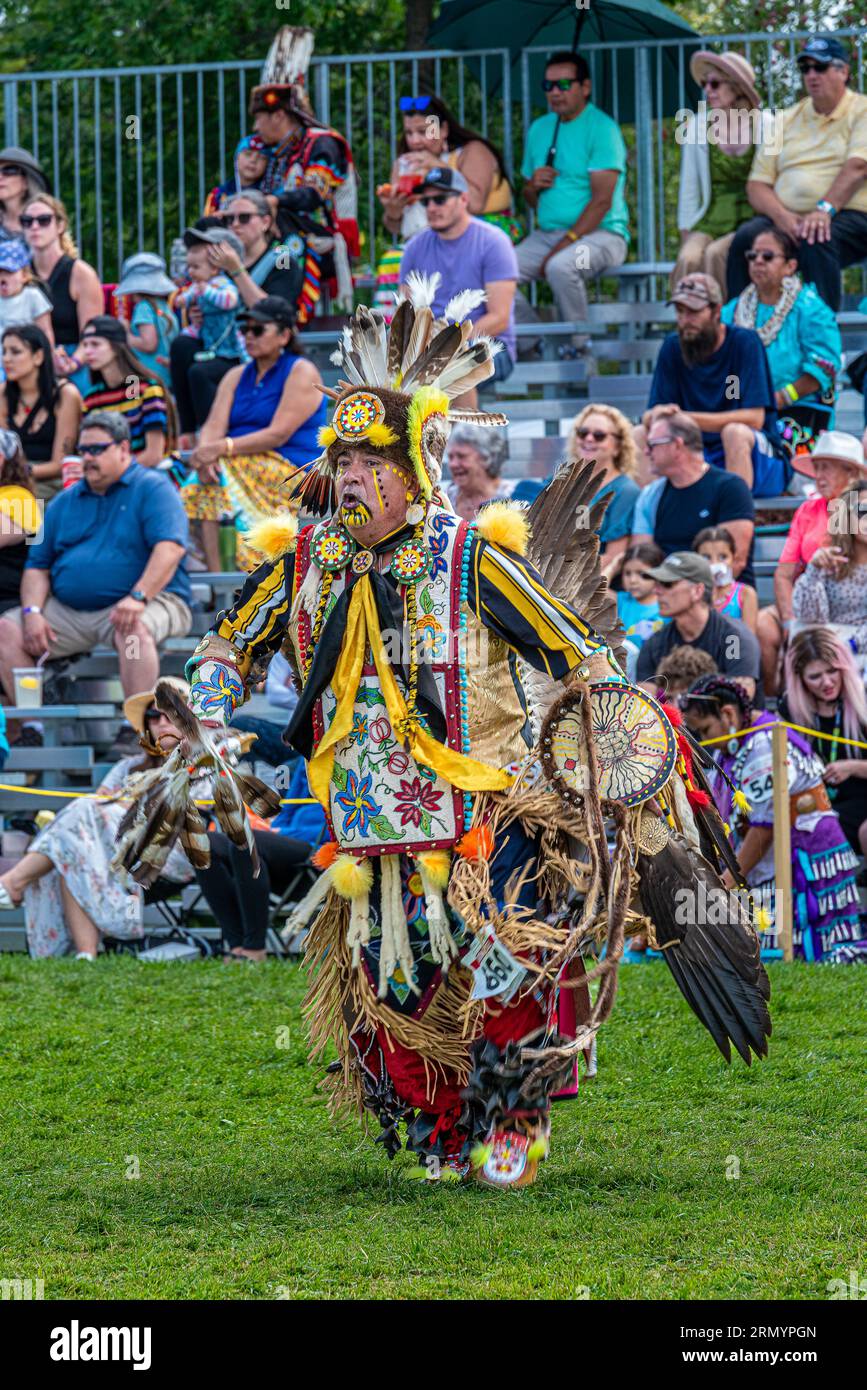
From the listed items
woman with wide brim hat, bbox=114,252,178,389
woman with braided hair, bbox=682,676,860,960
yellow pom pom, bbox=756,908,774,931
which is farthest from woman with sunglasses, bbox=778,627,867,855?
woman with wide brim hat, bbox=114,252,178,389

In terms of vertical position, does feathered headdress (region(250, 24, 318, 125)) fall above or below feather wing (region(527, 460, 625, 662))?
above

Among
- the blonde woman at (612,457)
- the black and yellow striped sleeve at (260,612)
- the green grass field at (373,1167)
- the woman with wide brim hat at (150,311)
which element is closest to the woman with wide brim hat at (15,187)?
the woman with wide brim hat at (150,311)

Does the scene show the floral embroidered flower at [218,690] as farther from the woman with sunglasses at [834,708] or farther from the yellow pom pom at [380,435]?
the woman with sunglasses at [834,708]

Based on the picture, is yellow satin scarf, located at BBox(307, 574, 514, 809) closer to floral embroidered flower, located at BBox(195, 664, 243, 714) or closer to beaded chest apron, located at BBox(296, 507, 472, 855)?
beaded chest apron, located at BBox(296, 507, 472, 855)

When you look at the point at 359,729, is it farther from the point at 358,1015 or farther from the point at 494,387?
the point at 494,387

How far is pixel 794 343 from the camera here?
11016 millimetres

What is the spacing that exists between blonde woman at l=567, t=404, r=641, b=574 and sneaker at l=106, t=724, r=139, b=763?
233 centimetres

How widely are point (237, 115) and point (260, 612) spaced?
10475mm

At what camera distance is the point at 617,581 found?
972 centimetres

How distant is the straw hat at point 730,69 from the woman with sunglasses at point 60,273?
12.1 ft

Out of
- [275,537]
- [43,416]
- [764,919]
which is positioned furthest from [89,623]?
[275,537]

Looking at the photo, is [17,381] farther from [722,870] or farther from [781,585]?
[722,870]

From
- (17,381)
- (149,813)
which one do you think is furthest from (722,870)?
(17,381)

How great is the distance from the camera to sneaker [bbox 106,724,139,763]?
9.72 metres
